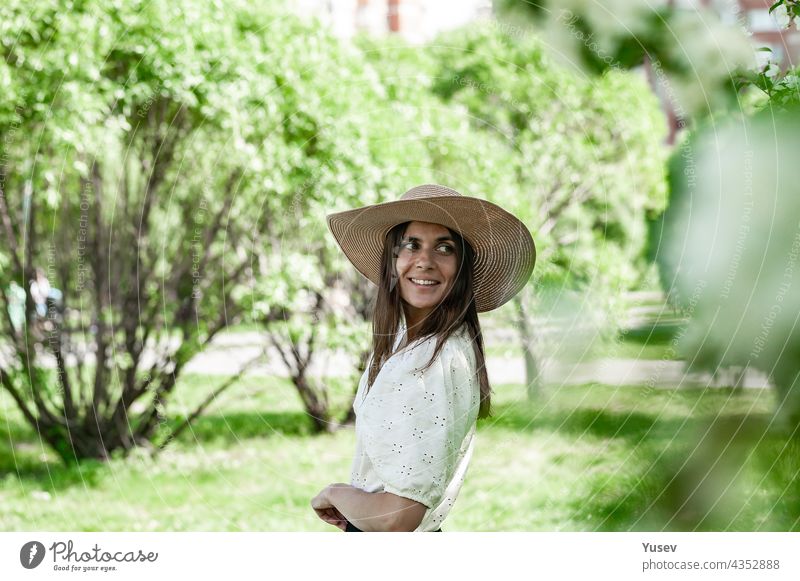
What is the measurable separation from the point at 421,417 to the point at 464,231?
1.89 ft

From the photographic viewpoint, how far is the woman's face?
196 cm

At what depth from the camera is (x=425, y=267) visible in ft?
6.45

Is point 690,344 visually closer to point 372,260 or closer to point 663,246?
point 663,246

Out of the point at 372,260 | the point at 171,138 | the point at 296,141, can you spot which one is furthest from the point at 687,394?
the point at 171,138

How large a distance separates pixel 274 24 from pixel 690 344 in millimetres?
2296

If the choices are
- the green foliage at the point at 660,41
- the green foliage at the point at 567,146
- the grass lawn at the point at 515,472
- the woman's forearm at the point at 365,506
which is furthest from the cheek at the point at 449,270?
the green foliage at the point at 567,146

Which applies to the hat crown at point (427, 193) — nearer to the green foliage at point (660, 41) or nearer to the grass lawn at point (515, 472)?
the green foliage at point (660, 41)

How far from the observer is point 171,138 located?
4.55m

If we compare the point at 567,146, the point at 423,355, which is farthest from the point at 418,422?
the point at 567,146

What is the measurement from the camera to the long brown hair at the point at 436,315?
74.7 inches

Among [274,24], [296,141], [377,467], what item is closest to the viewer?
[377,467]
